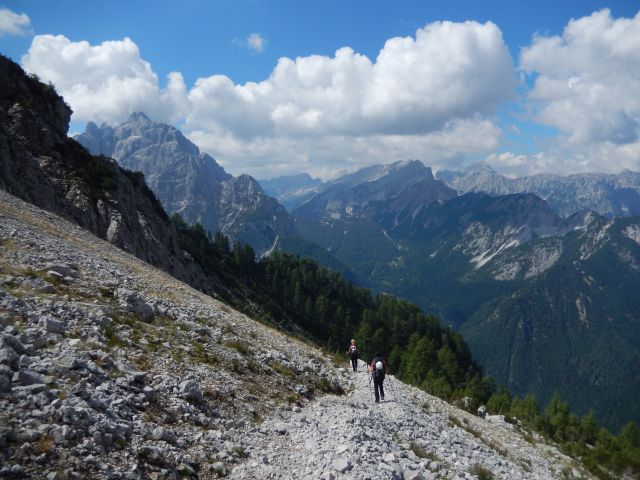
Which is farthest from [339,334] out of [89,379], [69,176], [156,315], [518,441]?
[89,379]

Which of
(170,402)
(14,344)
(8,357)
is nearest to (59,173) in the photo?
(14,344)

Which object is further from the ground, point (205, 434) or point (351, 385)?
point (205, 434)

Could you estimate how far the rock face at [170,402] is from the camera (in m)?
10.4

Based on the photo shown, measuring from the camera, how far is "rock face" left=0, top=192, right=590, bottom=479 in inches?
411

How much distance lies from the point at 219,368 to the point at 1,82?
187 ft

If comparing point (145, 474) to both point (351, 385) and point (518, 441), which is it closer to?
point (351, 385)

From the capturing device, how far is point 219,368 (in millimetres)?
19297

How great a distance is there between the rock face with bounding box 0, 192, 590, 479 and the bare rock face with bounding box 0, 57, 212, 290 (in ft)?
71.9

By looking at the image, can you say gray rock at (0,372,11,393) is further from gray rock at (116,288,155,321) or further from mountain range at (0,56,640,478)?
gray rock at (116,288,155,321)

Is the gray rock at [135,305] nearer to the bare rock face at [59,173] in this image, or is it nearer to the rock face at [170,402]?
the rock face at [170,402]

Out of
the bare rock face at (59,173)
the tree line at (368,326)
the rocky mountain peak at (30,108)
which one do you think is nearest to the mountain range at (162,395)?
the bare rock face at (59,173)

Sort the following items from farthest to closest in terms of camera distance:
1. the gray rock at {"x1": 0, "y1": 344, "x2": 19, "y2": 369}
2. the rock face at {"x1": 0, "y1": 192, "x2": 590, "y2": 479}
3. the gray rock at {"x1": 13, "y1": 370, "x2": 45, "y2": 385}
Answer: the gray rock at {"x1": 0, "y1": 344, "x2": 19, "y2": 369} → the gray rock at {"x1": 13, "y1": 370, "x2": 45, "y2": 385} → the rock face at {"x1": 0, "y1": 192, "x2": 590, "y2": 479}

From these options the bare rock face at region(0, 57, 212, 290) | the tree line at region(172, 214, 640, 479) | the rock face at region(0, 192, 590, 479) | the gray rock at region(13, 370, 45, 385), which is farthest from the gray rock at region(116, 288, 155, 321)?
the tree line at region(172, 214, 640, 479)

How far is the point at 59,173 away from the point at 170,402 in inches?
1942
